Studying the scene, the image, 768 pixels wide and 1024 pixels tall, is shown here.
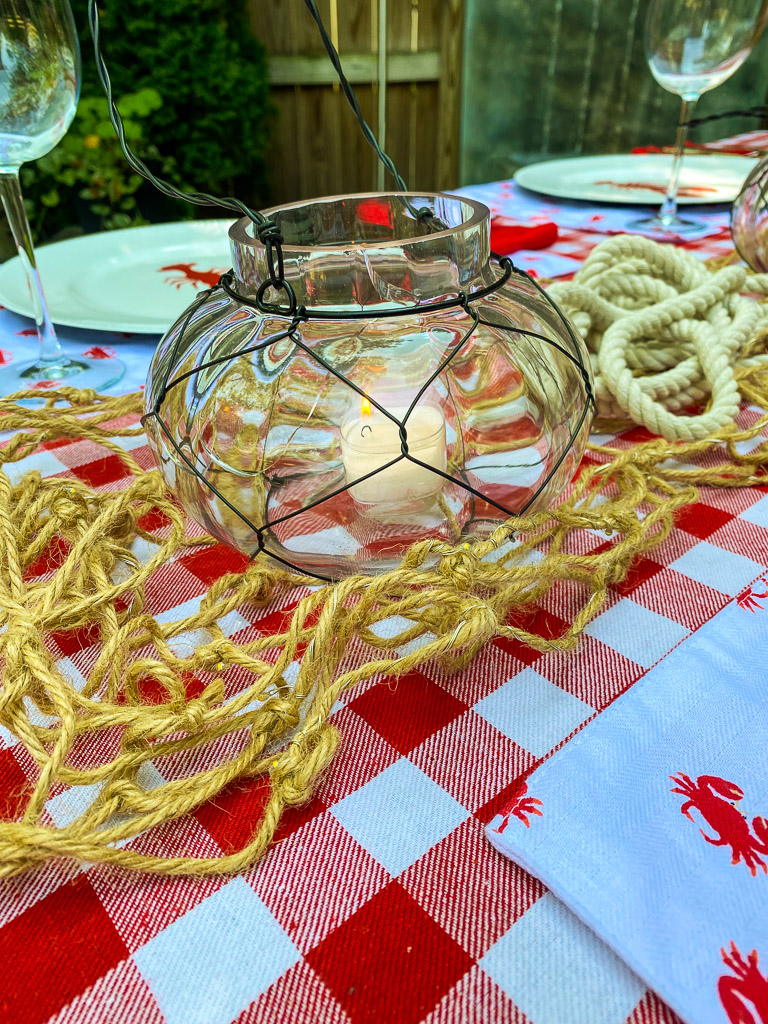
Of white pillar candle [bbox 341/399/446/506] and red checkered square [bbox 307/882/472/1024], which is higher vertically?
white pillar candle [bbox 341/399/446/506]

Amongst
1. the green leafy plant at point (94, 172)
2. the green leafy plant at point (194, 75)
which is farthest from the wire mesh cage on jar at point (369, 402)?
the green leafy plant at point (194, 75)

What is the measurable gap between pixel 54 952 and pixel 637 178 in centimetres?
118

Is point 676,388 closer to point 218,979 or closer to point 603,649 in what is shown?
point 603,649

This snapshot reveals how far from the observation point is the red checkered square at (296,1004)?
0.56 feet

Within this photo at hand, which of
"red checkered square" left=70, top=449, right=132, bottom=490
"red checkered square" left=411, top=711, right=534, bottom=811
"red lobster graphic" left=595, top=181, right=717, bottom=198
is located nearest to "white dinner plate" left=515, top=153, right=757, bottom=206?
"red lobster graphic" left=595, top=181, right=717, bottom=198

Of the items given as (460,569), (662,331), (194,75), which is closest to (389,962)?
(460,569)

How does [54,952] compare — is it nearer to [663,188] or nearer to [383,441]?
[383,441]

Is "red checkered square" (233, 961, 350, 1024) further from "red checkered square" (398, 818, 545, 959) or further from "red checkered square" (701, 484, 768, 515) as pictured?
"red checkered square" (701, 484, 768, 515)

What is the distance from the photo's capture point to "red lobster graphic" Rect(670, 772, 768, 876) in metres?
0.20

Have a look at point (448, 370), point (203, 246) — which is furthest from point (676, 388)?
point (203, 246)

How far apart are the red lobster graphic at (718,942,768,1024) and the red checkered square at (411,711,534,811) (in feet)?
0.25

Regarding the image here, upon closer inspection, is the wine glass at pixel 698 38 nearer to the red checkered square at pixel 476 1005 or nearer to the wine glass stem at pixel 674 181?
the wine glass stem at pixel 674 181

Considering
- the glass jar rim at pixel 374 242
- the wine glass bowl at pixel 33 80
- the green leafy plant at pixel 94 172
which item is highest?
the wine glass bowl at pixel 33 80

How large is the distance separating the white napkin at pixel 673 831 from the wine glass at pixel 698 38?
728mm
